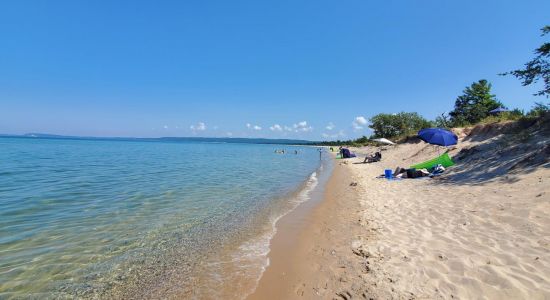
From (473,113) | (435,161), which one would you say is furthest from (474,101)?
(435,161)

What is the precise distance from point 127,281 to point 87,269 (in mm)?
1113

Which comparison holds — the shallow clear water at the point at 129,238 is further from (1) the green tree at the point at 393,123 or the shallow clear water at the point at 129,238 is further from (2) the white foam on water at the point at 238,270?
(1) the green tree at the point at 393,123

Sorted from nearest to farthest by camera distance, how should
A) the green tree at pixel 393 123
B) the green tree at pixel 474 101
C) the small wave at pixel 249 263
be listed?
1. the small wave at pixel 249 263
2. the green tree at pixel 474 101
3. the green tree at pixel 393 123

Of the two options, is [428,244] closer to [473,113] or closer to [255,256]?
[255,256]

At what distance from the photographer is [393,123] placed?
3083 inches

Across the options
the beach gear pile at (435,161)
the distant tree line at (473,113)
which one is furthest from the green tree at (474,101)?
the beach gear pile at (435,161)

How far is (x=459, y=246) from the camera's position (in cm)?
600

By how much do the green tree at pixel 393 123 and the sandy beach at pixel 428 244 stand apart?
220ft

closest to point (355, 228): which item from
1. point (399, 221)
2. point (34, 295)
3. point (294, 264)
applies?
point (399, 221)

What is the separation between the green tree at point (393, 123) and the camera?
75188 millimetres

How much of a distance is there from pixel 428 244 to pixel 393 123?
255ft

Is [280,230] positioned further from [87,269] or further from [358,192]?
[358,192]

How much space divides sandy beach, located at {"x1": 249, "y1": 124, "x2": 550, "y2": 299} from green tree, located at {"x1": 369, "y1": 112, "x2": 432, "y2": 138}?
66932 millimetres

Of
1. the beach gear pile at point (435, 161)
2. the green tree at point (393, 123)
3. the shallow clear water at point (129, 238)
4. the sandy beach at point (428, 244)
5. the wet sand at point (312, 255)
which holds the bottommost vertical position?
the shallow clear water at point (129, 238)
